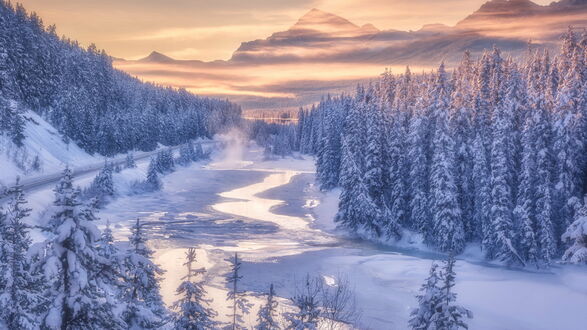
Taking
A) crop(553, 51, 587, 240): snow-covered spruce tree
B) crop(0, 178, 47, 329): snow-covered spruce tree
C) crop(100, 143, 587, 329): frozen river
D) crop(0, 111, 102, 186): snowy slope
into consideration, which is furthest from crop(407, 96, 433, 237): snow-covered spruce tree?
crop(0, 178, 47, 329): snow-covered spruce tree

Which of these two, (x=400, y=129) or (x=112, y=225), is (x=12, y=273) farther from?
(x=400, y=129)

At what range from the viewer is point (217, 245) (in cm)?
3872

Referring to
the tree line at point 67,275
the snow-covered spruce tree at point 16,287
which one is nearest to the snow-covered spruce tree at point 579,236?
the tree line at point 67,275

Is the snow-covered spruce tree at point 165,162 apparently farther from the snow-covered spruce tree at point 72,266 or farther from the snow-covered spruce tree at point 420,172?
the snow-covered spruce tree at point 72,266

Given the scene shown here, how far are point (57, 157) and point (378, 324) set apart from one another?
5642cm

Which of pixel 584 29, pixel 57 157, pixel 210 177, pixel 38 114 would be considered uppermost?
pixel 584 29

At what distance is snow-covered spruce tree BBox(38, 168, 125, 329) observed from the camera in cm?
823

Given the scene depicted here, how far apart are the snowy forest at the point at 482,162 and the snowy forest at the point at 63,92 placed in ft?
134

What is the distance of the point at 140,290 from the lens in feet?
40.7

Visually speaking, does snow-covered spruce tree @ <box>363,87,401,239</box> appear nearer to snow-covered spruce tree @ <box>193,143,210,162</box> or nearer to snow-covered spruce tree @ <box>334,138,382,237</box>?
snow-covered spruce tree @ <box>334,138,382,237</box>

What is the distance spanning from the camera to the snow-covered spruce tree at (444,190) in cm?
3850

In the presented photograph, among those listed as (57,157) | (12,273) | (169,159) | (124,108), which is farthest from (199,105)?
(12,273)

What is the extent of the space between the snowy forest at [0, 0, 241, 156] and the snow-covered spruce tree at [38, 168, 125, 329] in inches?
2090

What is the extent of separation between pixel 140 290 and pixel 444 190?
101 ft
